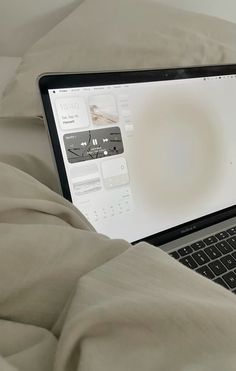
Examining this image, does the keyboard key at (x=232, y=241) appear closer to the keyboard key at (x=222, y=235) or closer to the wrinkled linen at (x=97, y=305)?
the keyboard key at (x=222, y=235)

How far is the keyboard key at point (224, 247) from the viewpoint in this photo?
601 mm

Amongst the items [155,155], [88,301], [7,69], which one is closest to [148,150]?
[155,155]

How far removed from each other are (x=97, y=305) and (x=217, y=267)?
1.08 ft

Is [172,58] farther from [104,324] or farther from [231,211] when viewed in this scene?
[104,324]

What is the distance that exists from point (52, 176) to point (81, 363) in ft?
1.18

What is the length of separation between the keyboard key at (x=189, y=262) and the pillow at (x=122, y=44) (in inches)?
15.8

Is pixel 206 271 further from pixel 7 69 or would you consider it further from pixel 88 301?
pixel 7 69

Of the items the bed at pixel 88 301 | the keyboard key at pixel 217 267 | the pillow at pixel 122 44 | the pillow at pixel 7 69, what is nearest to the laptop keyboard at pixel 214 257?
the keyboard key at pixel 217 267

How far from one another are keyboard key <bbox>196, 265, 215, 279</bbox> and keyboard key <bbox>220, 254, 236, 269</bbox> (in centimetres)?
3

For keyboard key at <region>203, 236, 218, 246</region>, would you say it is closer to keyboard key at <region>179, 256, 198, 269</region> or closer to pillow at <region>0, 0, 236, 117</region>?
keyboard key at <region>179, 256, 198, 269</region>

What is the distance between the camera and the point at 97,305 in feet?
0.87

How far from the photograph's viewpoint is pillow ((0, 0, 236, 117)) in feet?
2.82

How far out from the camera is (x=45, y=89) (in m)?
0.53

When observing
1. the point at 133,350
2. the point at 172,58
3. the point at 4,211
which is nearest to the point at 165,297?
the point at 133,350
